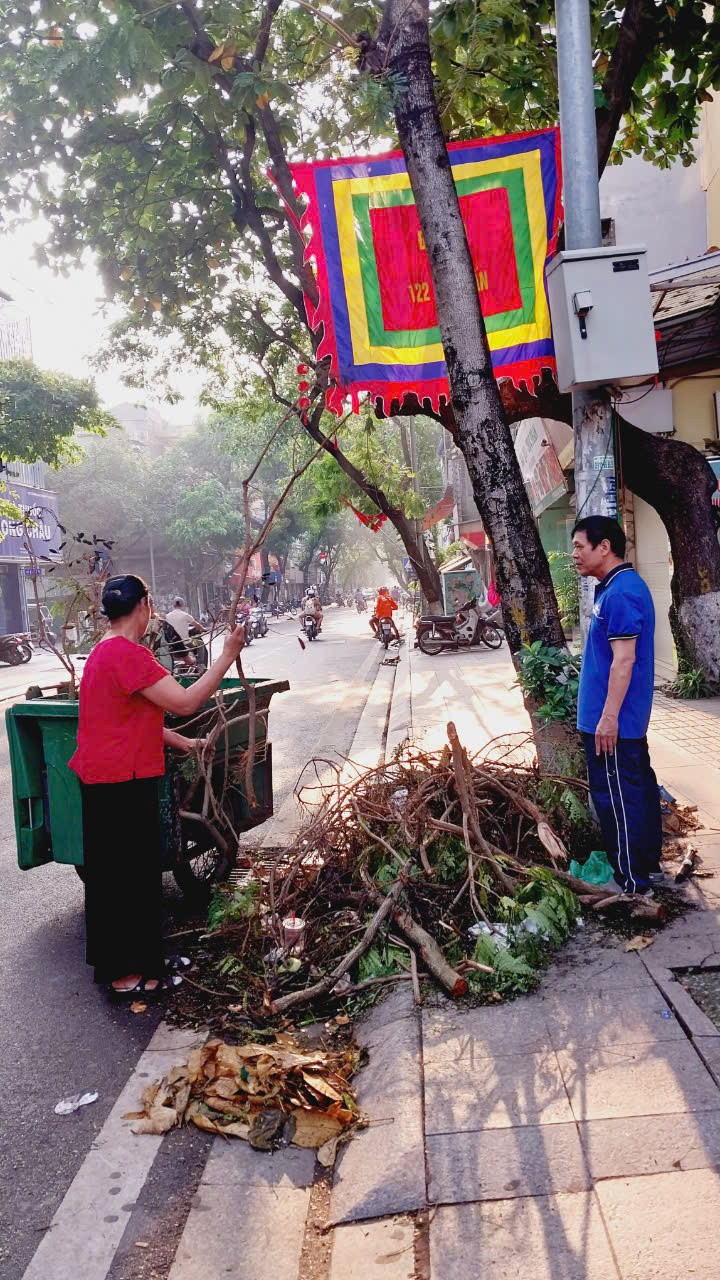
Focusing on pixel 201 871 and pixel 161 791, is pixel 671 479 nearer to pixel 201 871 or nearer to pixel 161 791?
pixel 201 871

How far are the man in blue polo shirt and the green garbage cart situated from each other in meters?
1.75

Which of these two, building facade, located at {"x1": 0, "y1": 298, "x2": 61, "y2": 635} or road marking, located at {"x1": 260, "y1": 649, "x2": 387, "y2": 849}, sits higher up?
building facade, located at {"x1": 0, "y1": 298, "x2": 61, "y2": 635}

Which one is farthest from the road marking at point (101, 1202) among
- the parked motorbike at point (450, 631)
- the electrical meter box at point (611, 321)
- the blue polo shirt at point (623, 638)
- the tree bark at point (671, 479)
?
the parked motorbike at point (450, 631)

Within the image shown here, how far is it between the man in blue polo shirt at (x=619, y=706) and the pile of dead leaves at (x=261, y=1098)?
155 centimetres

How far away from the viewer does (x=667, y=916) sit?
3910mm

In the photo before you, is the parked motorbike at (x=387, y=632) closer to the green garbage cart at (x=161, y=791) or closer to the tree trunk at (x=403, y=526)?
the tree trunk at (x=403, y=526)

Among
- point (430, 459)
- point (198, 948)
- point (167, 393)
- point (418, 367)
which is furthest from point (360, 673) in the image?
point (430, 459)

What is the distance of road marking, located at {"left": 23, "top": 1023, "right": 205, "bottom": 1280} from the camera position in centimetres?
233

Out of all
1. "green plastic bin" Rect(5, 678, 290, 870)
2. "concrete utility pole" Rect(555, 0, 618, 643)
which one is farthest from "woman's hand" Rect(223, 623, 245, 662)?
"concrete utility pole" Rect(555, 0, 618, 643)

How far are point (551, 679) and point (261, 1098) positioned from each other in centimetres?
253

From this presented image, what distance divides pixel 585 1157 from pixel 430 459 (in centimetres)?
4509

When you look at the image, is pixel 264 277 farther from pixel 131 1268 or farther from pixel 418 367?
pixel 131 1268

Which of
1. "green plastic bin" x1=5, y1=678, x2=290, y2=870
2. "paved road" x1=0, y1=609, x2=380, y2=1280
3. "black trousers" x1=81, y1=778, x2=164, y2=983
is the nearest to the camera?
"paved road" x1=0, y1=609, x2=380, y2=1280

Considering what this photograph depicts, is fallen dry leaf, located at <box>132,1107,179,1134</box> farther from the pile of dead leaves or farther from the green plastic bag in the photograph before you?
the green plastic bag
